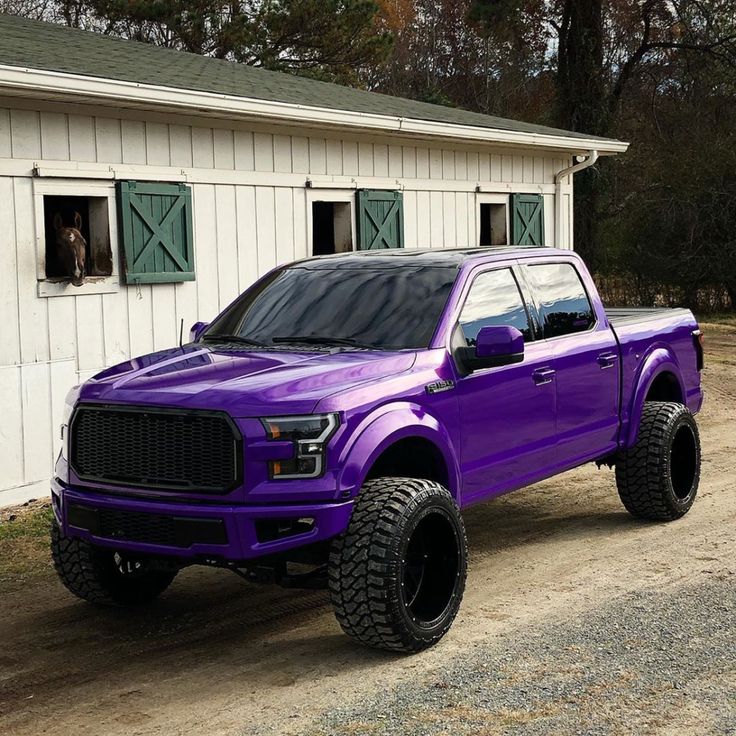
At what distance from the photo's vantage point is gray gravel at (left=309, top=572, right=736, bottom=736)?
4.47 m

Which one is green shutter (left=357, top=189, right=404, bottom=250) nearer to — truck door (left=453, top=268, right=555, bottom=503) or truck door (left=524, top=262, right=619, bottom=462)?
truck door (left=524, top=262, right=619, bottom=462)

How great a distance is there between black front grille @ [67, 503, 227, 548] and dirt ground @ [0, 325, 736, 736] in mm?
649

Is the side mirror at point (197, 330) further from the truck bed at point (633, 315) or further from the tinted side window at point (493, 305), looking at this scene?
the truck bed at point (633, 315)

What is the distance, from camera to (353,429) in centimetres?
522

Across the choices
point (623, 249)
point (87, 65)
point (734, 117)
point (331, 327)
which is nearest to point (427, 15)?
point (734, 117)

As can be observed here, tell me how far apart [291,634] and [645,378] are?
334cm

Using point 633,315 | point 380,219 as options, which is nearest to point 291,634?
point 633,315

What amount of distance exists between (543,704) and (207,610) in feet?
7.60

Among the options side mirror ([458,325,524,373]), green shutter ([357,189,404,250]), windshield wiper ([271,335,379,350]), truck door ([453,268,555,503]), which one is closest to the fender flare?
truck door ([453,268,555,503])

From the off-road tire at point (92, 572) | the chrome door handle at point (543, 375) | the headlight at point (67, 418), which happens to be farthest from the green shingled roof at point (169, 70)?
the chrome door handle at point (543, 375)

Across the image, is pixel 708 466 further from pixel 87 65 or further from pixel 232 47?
pixel 232 47

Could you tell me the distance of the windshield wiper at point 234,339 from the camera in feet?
20.8

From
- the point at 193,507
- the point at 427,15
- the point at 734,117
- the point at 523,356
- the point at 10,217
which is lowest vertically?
the point at 193,507

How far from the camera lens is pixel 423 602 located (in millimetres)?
5586
